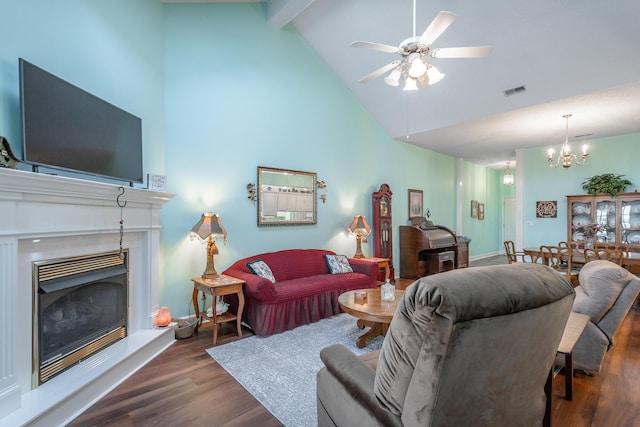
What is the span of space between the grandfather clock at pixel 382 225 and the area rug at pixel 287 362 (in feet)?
6.74

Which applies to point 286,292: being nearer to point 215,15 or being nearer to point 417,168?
point 215,15

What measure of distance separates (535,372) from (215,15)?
14.8ft

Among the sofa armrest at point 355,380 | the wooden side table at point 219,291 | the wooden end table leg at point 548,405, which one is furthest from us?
the wooden side table at point 219,291

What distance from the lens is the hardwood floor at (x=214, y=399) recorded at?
185 centimetres

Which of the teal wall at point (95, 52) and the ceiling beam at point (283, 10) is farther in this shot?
the ceiling beam at point (283, 10)

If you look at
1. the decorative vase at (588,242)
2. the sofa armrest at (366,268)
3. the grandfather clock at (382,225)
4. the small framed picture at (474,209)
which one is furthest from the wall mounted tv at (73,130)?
the small framed picture at (474,209)

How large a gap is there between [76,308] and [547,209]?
7637mm

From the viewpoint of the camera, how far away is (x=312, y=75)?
473 cm

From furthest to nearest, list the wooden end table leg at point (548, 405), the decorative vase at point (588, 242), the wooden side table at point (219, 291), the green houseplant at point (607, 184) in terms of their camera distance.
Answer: the green houseplant at point (607, 184) → the decorative vase at point (588, 242) → the wooden side table at point (219, 291) → the wooden end table leg at point (548, 405)

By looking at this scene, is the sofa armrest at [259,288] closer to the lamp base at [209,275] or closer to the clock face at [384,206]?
the lamp base at [209,275]

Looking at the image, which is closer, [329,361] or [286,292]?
[329,361]

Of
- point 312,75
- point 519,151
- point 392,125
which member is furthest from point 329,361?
point 519,151

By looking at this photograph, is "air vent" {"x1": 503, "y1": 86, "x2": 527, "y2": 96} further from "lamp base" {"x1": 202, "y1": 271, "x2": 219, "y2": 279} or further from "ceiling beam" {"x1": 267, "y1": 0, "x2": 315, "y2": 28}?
"lamp base" {"x1": 202, "y1": 271, "x2": 219, "y2": 279}

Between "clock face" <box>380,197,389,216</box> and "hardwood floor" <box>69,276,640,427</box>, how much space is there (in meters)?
3.43
